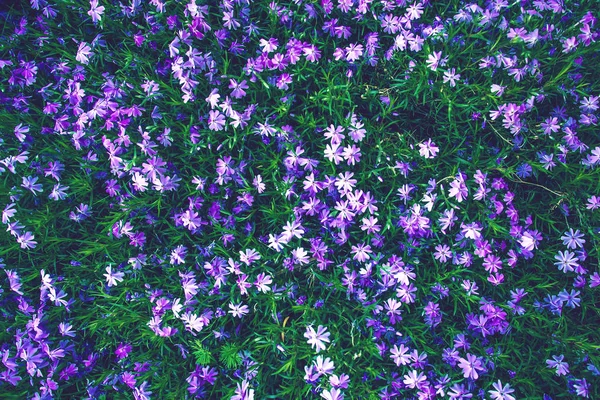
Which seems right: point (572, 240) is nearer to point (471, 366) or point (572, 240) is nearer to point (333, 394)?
point (471, 366)

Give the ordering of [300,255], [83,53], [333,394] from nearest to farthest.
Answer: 1. [333,394]
2. [300,255]
3. [83,53]

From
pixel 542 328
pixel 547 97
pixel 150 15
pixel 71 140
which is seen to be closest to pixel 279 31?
pixel 150 15

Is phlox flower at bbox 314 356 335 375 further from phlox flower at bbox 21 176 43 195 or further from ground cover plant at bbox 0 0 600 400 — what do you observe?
phlox flower at bbox 21 176 43 195

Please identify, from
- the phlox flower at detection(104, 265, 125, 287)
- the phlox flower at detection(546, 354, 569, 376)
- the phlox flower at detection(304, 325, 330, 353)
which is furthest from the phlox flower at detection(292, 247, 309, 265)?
the phlox flower at detection(546, 354, 569, 376)

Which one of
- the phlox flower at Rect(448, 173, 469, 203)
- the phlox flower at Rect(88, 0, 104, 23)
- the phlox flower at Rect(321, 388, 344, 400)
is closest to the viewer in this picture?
the phlox flower at Rect(321, 388, 344, 400)

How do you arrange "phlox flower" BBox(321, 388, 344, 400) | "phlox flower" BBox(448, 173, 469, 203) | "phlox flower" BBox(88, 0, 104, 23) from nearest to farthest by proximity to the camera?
1. "phlox flower" BBox(321, 388, 344, 400)
2. "phlox flower" BBox(448, 173, 469, 203)
3. "phlox flower" BBox(88, 0, 104, 23)

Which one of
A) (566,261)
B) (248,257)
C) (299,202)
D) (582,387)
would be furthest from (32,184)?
(582,387)

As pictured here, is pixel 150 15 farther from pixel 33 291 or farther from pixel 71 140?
pixel 33 291

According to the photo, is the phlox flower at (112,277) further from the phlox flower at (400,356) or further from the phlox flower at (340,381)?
the phlox flower at (400,356)

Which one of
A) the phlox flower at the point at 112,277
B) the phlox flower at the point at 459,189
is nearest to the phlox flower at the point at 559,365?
the phlox flower at the point at 459,189
